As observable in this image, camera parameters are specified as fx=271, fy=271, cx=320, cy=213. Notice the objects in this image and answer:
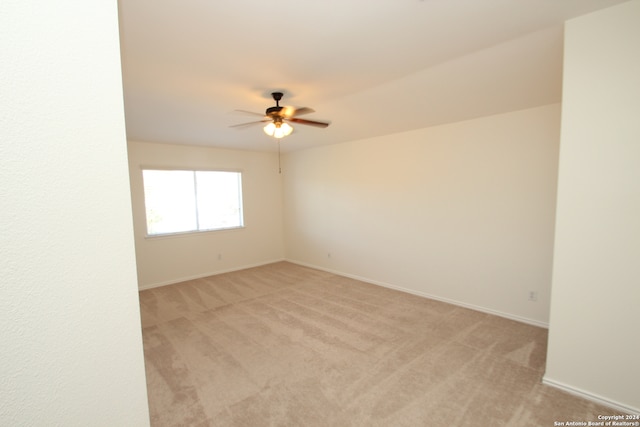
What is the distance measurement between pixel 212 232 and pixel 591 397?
219 inches

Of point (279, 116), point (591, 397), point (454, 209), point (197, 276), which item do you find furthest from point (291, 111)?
point (197, 276)

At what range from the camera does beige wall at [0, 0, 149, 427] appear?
502 mm

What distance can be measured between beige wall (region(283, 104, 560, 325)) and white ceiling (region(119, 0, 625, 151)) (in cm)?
44

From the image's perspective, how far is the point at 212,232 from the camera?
552 cm

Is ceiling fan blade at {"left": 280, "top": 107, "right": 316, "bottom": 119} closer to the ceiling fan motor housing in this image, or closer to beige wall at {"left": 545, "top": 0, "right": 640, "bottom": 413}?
the ceiling fan motor housing

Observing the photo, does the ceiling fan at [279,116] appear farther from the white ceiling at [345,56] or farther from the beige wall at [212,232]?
the beige wall at [212,232]

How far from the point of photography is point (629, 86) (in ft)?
5.81

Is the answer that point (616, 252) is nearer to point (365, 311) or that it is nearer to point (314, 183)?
point (365, 311)

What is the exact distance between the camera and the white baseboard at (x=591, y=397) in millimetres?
1877

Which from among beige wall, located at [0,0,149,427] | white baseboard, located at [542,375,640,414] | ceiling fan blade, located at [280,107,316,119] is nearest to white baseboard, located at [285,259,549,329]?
white baseboard, located at [542,375,640,414]

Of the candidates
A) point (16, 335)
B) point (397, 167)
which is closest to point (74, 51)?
point (16, 335)

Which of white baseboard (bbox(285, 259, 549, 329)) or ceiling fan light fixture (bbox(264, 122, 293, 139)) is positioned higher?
ceiling fan light fixture (bbox(264, 122, 293, 139))

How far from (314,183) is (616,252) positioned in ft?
15.0

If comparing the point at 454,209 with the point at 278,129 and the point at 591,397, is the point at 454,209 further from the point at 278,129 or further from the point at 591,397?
the point at 278,129
